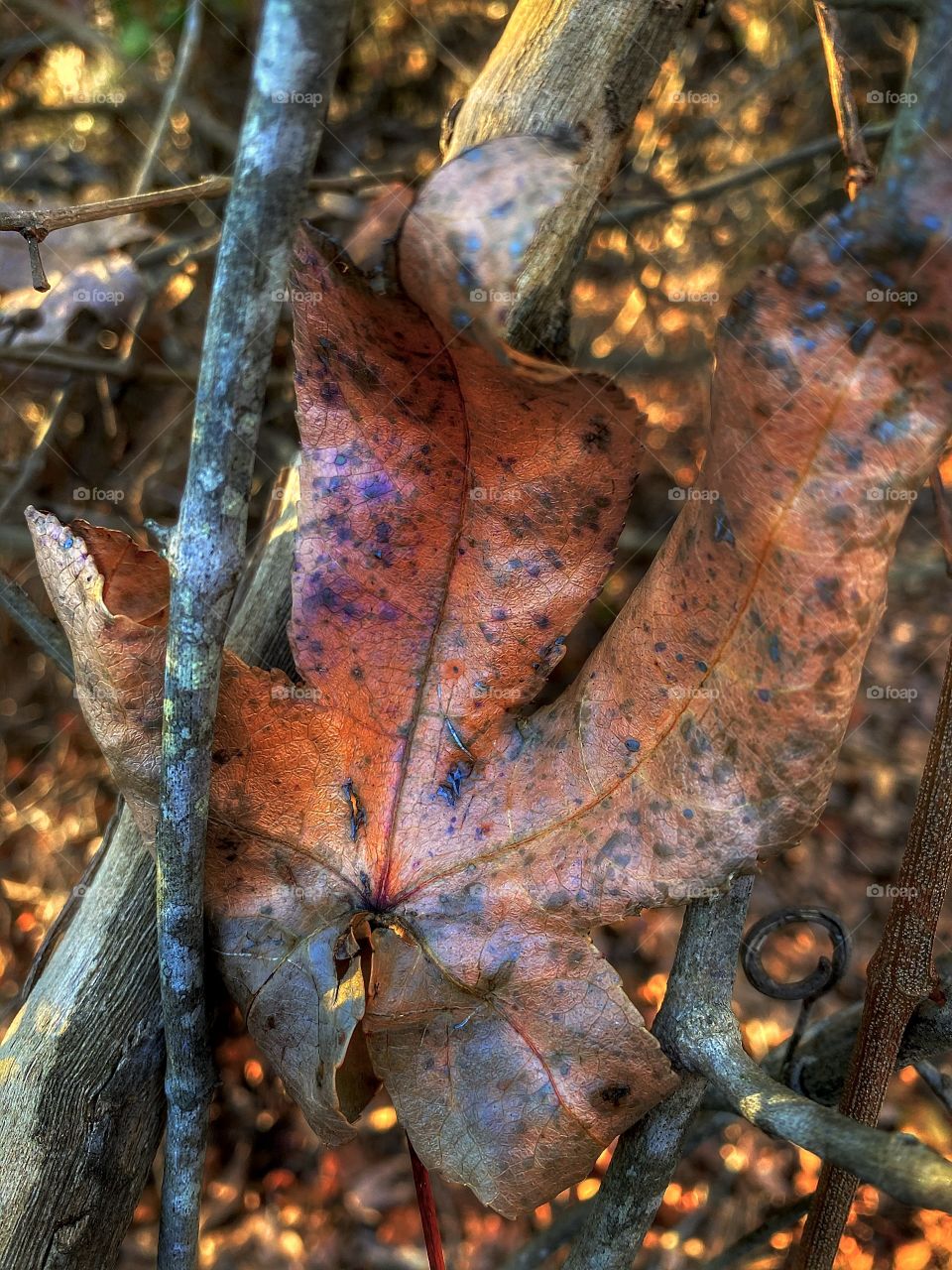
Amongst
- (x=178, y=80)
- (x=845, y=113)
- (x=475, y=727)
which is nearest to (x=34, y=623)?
(x=475, y=727)

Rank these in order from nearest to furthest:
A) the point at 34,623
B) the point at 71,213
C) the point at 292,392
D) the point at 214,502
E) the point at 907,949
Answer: the point at 214,502, the point at 907,949, the point at 71,213, the point at 34,623, the point at 292,392

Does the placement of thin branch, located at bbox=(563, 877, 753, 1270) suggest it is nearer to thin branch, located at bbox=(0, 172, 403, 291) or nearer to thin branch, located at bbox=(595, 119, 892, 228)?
thin branch, located at bbox=(0, 172, 403, 291)

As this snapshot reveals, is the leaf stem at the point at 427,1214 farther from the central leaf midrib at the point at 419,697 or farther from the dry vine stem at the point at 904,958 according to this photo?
the dry vine stem at the point at 904,958

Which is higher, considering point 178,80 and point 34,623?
point 178,80

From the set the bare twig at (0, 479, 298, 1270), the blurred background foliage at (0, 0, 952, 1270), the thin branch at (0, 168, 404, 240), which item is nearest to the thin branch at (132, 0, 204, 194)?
the blurred background foliage at (0, 0, 952, 1270)

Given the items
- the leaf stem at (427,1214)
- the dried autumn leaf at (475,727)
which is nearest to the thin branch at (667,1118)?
the dried autumn leaf at (475,727)

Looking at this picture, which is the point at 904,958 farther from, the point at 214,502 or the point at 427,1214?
the point at 214,502
